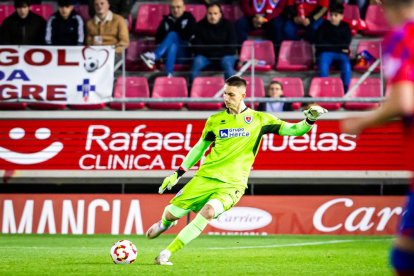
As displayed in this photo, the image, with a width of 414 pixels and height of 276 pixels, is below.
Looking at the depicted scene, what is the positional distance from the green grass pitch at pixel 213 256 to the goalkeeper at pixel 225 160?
2.11ft

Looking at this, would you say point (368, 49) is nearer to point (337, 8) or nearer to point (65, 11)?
point (337, 8)

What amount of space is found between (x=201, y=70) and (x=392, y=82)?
12.9 m

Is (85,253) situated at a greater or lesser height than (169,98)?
lesser

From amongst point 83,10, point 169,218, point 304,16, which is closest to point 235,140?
point 169,218

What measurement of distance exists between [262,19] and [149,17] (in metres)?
2.54

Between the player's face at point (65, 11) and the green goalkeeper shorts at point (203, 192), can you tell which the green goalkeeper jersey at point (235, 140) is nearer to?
the green goalkeeper shorts at point (203, 192)

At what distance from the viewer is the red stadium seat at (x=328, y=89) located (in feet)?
56.5

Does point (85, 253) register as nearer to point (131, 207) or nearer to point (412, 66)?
point (131, 207)

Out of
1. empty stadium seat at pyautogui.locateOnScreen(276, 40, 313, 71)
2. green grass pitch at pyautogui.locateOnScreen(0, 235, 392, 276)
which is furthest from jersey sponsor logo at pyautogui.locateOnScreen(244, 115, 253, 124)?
empty stadium seat at pyautogui.locateOnScreen(276, 40, 313, 71)

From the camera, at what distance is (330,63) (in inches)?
690

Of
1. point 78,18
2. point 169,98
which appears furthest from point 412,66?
point 78,18

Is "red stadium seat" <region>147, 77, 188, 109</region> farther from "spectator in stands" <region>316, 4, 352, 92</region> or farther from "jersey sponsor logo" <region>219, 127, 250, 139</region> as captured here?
"jersey sponsor logo" <region>219, 127, 250, 139</region>

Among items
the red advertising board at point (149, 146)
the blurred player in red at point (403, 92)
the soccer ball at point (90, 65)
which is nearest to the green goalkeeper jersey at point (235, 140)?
the soccer ball at point (90, 65)

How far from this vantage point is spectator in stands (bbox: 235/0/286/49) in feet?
59.3
